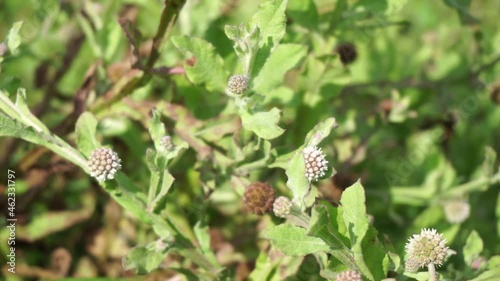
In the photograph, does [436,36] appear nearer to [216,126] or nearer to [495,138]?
[495,138]

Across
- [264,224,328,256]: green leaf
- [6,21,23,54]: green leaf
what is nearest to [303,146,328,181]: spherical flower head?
[264,224,328,256]: green leaf

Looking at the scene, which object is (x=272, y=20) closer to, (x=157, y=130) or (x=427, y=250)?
(x=157, y=130)

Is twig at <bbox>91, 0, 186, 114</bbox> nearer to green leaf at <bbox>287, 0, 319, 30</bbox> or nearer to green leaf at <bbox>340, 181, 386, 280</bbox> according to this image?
green leaf at <bbox>287, 0, 319, 30</bbox>

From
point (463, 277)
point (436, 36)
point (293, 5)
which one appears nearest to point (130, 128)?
point (293, 5)

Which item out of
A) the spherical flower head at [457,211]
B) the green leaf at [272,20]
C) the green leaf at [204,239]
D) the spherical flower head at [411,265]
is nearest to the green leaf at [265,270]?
the green leaf at [204,239]

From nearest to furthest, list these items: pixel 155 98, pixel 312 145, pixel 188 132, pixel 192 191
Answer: pixel 312 145
pixel 188 132
pixel 192 191
pixel 155 98

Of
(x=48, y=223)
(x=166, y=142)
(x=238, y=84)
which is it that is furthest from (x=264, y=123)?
(x=48, y=223)
